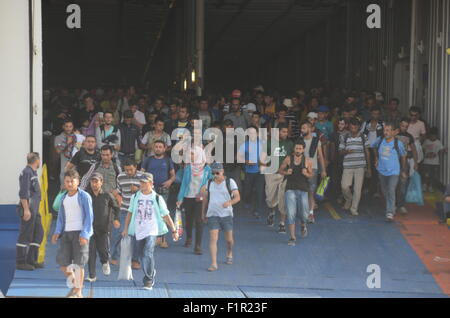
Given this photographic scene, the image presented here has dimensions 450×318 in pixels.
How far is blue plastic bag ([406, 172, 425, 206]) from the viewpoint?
15.4 metres

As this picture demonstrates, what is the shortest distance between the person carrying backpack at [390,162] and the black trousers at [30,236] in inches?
237

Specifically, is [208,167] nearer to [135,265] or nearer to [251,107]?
[135,265]

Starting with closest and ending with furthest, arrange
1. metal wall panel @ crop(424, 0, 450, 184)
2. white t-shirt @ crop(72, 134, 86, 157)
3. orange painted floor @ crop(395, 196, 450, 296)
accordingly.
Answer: orange painted floor @ crop(395, 196, 450, 296), white t-shirt @ crop(72, 134, 86, 157), metal wall panel @ crop(424, 0, 450, 184)

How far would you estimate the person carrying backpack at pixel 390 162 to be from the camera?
590 inches

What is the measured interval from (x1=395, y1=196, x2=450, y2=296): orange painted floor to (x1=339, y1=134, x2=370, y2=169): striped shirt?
1182mm

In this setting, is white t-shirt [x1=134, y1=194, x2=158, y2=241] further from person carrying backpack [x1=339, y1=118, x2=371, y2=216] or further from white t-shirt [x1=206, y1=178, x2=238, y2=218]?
person carrying backpack [x1=339, y1=118, x2=371, y2=216]

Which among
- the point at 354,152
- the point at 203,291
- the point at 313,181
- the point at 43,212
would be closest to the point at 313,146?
the point at 313,181

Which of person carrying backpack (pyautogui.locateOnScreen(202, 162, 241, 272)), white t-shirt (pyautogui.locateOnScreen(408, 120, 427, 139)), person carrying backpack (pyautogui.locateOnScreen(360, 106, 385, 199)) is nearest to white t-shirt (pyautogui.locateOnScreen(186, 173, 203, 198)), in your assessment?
person carrying backpack (pyautogui.locateOnScreen(202, 162, 241, 272))

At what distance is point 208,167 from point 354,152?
134 inches

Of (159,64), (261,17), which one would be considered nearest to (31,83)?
(261,17)

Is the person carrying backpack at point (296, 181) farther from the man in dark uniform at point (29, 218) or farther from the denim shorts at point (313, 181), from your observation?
the man in dark uniform at point (29, 218)
